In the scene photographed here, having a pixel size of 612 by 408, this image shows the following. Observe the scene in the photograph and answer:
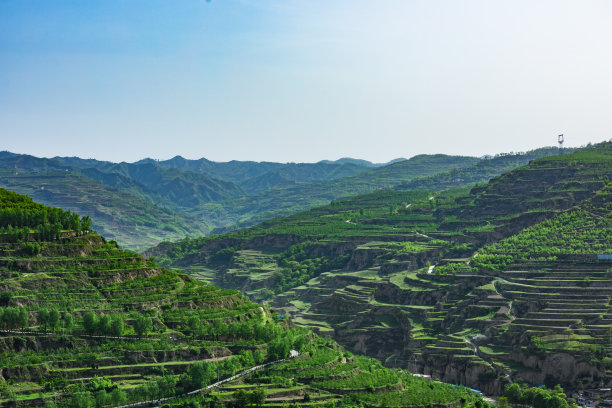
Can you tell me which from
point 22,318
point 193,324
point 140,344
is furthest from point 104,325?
point 193,324

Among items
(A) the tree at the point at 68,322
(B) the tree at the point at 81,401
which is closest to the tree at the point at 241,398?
(B) the tree at the point at 81,401

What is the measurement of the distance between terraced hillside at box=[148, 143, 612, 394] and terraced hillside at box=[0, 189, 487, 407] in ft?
54.7

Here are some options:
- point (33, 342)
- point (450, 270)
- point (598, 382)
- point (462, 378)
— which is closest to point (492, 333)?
point (462, 378)

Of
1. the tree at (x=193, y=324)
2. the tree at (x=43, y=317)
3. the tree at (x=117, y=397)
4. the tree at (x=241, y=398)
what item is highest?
the tree at (x=43, y=317)

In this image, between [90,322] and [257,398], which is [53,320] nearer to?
[90,322]

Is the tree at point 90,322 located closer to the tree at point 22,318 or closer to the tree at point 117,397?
the tree at point 22,318

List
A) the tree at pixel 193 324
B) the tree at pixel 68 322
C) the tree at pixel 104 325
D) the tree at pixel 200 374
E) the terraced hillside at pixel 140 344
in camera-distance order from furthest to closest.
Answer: the tree at pixel 193 324 → the tree at pixel 104 325 → the tree at pixel 68 322 → the tree at pixel 200 374 → the terraced hillside at pixel 140 344

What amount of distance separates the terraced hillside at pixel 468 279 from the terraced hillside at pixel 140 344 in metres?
16.7

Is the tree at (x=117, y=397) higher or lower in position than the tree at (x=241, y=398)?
higher

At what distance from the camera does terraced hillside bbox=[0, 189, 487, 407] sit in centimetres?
7131

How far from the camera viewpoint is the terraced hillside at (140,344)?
234 ft

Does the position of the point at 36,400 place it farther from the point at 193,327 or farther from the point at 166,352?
the point at 193,327

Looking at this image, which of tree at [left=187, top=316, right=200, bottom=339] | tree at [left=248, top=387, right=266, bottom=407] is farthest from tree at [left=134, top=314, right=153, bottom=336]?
tree at [left=248, top=387, right=266, bottom=407]

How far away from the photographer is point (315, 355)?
8769cm
